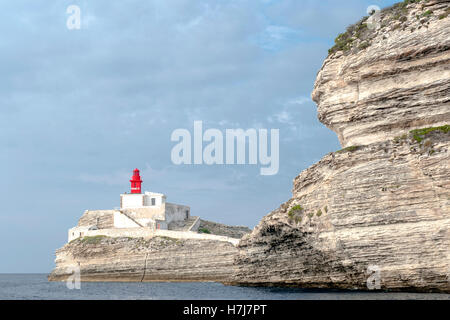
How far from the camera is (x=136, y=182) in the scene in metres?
66.6

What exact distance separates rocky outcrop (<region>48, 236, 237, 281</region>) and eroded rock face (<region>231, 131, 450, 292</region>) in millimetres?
14594

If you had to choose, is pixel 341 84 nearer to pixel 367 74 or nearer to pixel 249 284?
pixel 367 74

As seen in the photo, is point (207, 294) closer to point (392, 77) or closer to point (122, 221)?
point (392, 77)

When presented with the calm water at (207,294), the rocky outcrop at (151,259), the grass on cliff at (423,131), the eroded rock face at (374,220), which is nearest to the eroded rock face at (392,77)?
the grass on cliff at (423,131)

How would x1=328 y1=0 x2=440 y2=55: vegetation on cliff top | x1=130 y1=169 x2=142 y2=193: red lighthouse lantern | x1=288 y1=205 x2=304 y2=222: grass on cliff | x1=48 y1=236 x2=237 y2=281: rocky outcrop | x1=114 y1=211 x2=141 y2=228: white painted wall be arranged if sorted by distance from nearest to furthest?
x1=328 y1=0 x2=440 y2=55: vegetation on cliff top < x1=288 y1=205 x2=304 y2=222: grass on cliff < x1=48 y1=236 x2=237 y2=281: rocky outcrop < x1=114 y1=211 x2=141 y2=228: white painted wall < x1=130 y1=169 x2=142 y2=193: red lighthouse lantern

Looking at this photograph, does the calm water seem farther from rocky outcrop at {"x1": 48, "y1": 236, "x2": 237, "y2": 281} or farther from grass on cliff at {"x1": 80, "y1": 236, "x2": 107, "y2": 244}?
grass on cliff at {"x1": 80, "y1": 236, "x2": 107, "y2": 244}

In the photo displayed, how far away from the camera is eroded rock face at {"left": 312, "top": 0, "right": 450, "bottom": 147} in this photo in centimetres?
3231

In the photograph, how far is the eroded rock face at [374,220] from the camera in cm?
2934

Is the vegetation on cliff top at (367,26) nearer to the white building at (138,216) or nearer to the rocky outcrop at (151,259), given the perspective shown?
the rocky outcrop at (151,259)

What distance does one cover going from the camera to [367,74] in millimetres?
34906

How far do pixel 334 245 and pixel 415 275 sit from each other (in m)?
5.02

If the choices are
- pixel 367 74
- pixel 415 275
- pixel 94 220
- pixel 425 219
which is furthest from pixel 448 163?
pixel 94 220

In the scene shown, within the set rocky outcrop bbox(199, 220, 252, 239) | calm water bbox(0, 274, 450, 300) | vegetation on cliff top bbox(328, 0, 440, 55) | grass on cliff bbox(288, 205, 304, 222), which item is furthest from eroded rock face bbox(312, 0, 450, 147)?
rocky outcrop bbox(199, 220, 252, 239)

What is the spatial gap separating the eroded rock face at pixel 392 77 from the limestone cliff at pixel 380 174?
6 cm
